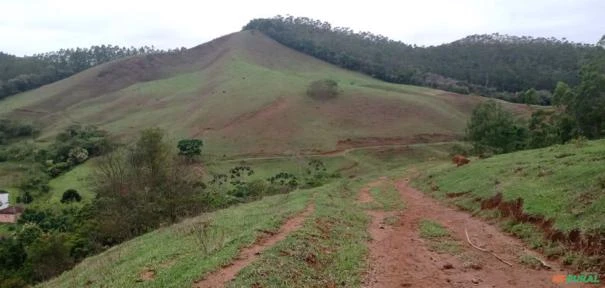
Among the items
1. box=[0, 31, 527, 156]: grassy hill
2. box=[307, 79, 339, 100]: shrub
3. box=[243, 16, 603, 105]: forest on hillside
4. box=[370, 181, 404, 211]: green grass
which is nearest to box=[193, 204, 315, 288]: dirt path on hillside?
box=[370, 181, 404, 211]: green grass

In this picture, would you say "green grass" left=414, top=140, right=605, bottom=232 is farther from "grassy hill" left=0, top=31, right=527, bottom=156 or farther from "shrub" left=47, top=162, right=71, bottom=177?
"shrub" left=47, top=162, right=71, bottom=177

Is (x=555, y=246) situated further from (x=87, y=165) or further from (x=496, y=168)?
(x=87, y=165)

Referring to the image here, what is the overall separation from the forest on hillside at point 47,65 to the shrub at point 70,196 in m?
89.3

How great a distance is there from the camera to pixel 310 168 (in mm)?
62906

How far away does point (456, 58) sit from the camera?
14650cm

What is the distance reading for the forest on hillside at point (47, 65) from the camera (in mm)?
134600

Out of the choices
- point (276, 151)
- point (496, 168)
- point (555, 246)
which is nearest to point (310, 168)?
point (276, 151)

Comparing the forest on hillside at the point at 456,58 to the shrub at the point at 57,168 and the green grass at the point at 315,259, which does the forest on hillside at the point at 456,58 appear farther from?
the green grass at the point at 315,259

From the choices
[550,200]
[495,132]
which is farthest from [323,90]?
[550,200]

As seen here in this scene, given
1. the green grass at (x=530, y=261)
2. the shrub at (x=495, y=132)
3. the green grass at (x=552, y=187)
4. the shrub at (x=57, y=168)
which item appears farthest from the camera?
the shrub at (x=57, y=168)

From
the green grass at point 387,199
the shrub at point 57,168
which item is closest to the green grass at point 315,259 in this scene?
the green grass at point 387,199

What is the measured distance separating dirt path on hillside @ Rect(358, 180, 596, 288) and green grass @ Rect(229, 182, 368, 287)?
53 centimetres

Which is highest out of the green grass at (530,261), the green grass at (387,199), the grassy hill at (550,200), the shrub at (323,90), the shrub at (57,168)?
the shrub at (323,90)

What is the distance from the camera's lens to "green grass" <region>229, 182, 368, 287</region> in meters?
11.0
